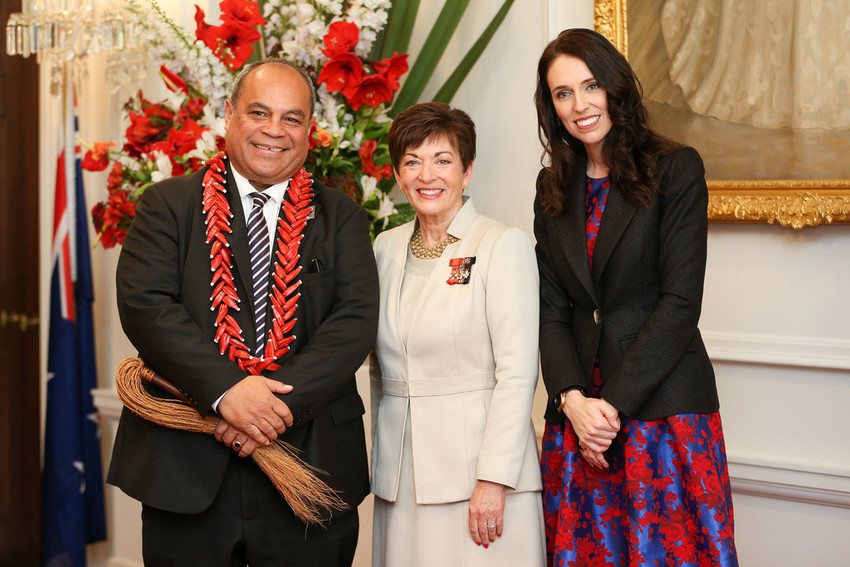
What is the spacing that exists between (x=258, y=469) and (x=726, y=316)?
5.21 feet

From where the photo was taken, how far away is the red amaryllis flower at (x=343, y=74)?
2512 mm

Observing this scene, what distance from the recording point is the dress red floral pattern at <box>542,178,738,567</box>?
1842 mm

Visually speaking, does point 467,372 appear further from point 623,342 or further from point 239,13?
point 239,13

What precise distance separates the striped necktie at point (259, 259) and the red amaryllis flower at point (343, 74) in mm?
600

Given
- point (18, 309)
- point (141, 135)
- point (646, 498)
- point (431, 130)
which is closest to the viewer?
point (646, 498)

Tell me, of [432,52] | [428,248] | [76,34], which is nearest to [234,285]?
[428,248]

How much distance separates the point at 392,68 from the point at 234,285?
96 centimetres

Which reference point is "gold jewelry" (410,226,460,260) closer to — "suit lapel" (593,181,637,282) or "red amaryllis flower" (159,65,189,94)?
"suit lapel" (593,181,637,282)

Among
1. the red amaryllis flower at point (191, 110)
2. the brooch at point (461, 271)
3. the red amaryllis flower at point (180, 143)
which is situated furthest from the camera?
the red amaryllis flower at point (191, 110)

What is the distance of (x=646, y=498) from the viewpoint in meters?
1.87

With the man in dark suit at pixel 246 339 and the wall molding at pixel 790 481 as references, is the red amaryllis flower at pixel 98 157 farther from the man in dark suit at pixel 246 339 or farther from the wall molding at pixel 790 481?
the wall molding at pixel 790 481

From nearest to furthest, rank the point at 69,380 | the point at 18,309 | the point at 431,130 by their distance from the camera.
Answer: the point at 431,130
the point at 69,380
the point at 18,309

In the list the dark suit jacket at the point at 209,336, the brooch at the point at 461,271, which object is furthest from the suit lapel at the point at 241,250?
the brooch at the point at 461,271

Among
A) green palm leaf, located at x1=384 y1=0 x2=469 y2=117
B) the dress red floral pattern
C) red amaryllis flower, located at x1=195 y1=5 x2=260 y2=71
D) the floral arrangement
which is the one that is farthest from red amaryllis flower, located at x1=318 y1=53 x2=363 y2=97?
the dress red floral pattern
